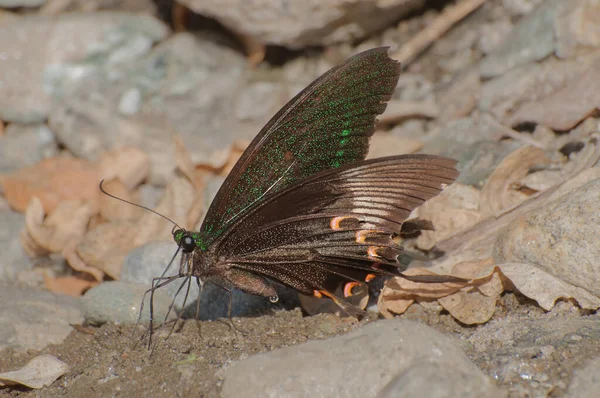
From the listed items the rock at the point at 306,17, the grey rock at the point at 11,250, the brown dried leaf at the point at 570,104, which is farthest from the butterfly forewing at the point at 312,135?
the rock at the point at 306,17

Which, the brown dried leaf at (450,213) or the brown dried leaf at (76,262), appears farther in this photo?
the brown dried leaf at (76,262)

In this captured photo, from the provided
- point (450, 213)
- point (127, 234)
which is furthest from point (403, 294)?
point (127, 234)

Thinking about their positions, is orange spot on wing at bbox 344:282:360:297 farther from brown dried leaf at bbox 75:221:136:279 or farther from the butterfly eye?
brown dried leaf at bbox 75:221:136:279

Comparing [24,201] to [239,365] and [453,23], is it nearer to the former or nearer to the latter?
[239,365]

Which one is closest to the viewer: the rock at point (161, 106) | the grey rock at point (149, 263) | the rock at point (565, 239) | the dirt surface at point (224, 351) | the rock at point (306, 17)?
the dirt surface at point (224, 351)

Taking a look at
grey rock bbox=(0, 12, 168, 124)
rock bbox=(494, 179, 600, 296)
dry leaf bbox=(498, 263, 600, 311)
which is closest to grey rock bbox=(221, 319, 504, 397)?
dry leaf bbox=(498, 263, 600, 311)

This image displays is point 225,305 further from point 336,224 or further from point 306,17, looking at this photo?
point 306,17

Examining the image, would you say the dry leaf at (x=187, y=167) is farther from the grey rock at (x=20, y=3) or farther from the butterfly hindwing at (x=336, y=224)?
the grey rock at (x=20, y=3)
